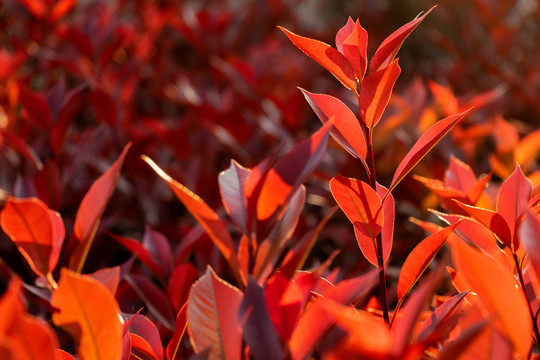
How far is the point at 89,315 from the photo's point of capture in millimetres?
613

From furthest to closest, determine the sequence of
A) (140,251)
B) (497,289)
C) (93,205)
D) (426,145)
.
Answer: (140,251), (93,205), (426,145), (497,289)

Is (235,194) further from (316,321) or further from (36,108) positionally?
(36,108)

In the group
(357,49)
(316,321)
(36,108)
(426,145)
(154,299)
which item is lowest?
(154,299)

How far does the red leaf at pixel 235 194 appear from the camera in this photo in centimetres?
80

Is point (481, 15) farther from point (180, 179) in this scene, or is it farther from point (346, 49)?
point (346, 49)

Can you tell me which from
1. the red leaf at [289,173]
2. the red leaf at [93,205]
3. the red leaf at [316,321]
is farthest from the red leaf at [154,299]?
the red leaf at [316,321]

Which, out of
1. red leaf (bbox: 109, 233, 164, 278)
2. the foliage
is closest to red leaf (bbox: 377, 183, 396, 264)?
the foliage

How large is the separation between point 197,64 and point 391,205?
2.71 m

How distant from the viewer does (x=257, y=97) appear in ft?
7.51

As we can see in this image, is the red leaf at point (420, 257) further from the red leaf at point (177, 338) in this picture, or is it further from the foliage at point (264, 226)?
the red leaf at point (177, 338)

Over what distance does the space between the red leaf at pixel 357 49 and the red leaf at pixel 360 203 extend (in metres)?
0.15

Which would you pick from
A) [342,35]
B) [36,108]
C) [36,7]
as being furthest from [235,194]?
[36,7]

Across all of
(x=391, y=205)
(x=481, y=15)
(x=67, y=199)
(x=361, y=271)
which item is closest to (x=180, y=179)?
(x=67, y=199)

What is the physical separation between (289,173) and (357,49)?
0.20m
